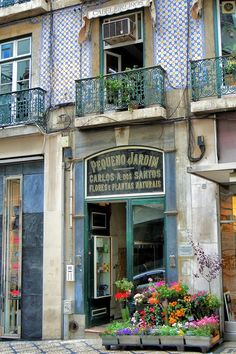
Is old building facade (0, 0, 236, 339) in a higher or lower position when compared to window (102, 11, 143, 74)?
lower

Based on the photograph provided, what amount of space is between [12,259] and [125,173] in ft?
12.4

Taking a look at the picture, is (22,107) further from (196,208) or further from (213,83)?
(196,208)

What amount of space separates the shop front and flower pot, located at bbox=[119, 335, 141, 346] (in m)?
1.68

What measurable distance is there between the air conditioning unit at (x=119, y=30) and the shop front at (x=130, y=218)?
261cm

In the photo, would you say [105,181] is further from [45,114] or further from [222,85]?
[222,85]

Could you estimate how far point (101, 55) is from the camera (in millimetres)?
13078

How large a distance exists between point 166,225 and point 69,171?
9.26 feet

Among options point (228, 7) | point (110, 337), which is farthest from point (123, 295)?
point (228, 7)

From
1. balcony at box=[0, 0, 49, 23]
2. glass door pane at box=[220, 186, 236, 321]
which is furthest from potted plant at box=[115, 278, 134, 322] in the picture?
balcony at box=[0, 0, 49, 23]

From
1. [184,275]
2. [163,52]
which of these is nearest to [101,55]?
[163,52]

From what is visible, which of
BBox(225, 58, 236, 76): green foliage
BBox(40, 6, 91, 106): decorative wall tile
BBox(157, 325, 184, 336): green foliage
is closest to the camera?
BBox(157, 325, 184, 336): green foliage

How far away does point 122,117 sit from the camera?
12.0 m

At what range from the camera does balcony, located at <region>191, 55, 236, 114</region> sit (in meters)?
11.2

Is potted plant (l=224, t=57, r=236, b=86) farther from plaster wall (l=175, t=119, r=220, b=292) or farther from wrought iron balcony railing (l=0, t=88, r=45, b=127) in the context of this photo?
wrought iron balcony railing (l=0, t=88, r=45, b=127)
